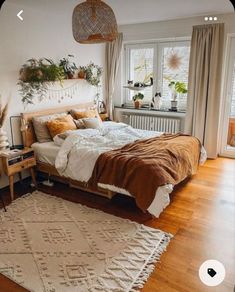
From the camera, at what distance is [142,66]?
561cm

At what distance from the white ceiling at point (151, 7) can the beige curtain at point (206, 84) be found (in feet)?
1.23

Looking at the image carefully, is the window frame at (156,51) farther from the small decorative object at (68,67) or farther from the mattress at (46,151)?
Answer: the mattress at (46,151)

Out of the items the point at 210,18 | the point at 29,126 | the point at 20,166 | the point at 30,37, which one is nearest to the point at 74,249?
the point at 20,166

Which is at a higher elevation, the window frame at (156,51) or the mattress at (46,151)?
the window frame at (156,51)

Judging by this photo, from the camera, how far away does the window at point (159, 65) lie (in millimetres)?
5156

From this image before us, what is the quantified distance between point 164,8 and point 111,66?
6.02 ft

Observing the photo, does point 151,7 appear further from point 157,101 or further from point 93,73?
point 157,101

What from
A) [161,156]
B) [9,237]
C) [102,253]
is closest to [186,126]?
[161,156]

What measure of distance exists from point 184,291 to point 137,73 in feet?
15.1

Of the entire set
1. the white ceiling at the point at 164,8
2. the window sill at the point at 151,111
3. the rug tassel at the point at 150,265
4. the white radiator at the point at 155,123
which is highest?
the white ceiling at the point at 164,8

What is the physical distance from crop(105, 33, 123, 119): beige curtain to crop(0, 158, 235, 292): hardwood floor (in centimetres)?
253

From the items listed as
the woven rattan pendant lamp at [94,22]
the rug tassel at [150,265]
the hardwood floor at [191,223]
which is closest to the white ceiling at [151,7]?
the woven rattan pendant lamp at [94,22]

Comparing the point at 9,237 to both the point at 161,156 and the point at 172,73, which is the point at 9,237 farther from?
the point at 172,73

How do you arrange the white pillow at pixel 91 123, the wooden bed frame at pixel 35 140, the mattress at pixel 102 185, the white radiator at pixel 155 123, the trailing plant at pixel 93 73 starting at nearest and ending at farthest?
the mattress at pixel 102 185, the wooden bed frame at pixel 35 140, the white pillow at pixel 91 123, the trailing plant at pixel 93 73, the white radiator at pixel 155 123
